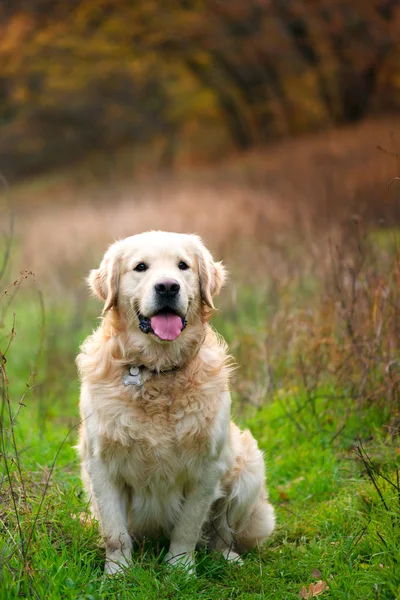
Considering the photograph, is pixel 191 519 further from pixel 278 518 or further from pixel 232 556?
pixel 278 518

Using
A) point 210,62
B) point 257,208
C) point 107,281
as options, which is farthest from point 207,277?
point 210,62

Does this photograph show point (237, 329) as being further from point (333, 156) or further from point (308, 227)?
point (333, 156)

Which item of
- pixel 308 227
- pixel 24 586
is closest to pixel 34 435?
pixel 24 586

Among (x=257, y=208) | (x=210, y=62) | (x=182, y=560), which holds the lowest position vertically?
(x=182, y=560)

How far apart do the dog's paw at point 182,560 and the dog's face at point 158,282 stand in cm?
99

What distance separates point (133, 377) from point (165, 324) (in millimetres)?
298

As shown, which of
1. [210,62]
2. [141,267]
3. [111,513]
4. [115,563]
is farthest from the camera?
Result: [210,62]

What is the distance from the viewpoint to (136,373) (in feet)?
11.4

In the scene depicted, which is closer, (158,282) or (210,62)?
(158,282)

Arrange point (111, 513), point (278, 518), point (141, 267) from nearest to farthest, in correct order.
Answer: point (111, 513)
point (141, 267)
point (278, 518)

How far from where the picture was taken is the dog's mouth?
11.1ft

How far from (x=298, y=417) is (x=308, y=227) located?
2.40 m

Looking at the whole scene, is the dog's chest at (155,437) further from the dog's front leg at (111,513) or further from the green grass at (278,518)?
the green grass at (278,518)

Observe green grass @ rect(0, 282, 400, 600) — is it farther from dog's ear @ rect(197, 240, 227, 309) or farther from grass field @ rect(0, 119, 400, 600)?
dog's ear @ rect(197, 240, 227, 309)
